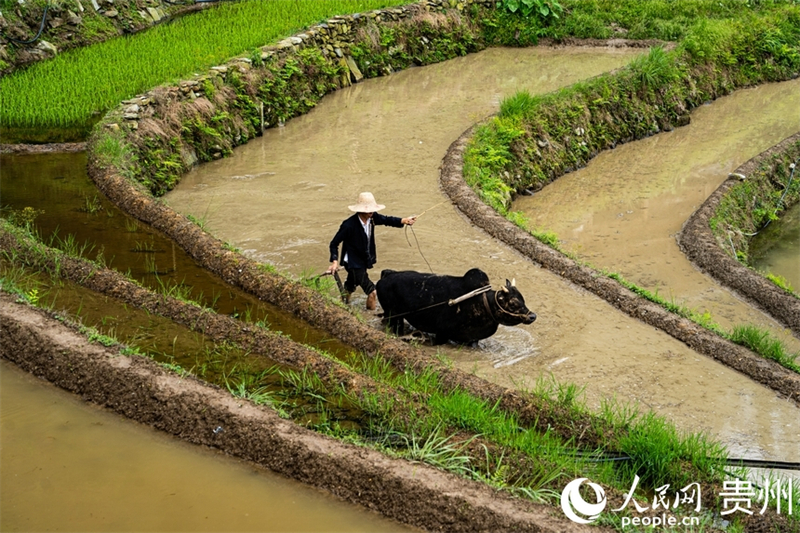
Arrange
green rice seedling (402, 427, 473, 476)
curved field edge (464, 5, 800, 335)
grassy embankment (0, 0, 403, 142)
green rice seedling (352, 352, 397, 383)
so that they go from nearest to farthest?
green rice seedling (402, 427, 473, 476), green rice seedling (352, 352, 397, 383), grassy embankment (0, 0, 403, 142), curved field edge (464, 5, 800, 335)

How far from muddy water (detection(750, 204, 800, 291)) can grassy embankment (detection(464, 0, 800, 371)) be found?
258 centimetres

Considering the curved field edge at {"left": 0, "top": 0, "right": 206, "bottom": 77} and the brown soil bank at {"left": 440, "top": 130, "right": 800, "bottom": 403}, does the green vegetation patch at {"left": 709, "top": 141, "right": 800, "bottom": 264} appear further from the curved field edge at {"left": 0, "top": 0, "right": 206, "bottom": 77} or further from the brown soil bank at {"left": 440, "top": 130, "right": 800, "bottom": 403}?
the curved field edge at {"left": 0, "top": 0, "right": 206, "bottom": 77}

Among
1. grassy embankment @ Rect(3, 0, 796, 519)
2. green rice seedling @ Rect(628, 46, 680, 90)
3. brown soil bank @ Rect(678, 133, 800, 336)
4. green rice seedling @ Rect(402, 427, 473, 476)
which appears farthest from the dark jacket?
green rice seedling @ Rect(628, 46, 680, 90)

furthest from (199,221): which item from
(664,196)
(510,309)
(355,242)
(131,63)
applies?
(664,196)

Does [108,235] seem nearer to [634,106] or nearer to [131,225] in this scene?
[131,225]

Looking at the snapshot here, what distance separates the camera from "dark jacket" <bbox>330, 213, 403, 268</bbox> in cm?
750

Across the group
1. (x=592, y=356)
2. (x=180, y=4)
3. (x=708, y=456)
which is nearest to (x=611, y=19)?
(x=180, y=4)

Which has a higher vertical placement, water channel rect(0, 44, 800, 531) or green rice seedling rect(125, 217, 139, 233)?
green rice seedling rect(125, 217, 139, 233)

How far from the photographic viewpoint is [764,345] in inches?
289

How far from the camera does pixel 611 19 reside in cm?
1869

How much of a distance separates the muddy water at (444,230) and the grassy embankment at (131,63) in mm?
1366

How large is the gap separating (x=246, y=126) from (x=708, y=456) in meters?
8.09

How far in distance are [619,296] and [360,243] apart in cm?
229

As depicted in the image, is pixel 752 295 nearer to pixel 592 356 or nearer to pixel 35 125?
pixel 592 356
